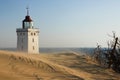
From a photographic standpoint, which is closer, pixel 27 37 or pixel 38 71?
pixel 38 71

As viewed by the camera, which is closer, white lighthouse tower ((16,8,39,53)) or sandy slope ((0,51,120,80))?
sandy slope ((0,51,120,80))

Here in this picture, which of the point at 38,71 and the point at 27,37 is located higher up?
the point at 27,37

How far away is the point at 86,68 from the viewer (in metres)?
19.9

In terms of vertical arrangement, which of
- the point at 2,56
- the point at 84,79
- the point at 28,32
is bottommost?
the point at 84,79

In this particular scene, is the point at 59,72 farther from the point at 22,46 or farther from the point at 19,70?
the point at 22,46

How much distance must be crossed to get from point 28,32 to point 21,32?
5.96ft

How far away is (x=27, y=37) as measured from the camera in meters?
50.3

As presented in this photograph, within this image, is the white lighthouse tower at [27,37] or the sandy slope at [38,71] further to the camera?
the white lighthouse tower at [27,37]

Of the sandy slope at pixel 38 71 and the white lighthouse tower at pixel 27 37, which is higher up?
the white lighthouse tower at pixel 27 37

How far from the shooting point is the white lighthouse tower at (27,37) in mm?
49531

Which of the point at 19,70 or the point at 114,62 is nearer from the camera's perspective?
the point at 19,70

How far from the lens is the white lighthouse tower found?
163ft

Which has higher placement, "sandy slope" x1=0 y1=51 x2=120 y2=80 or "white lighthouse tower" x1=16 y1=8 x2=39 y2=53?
"white lighthouse tower" x1=16 y1=8 x2=39 y2=53

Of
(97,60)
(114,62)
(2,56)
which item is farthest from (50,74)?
(97,60)
